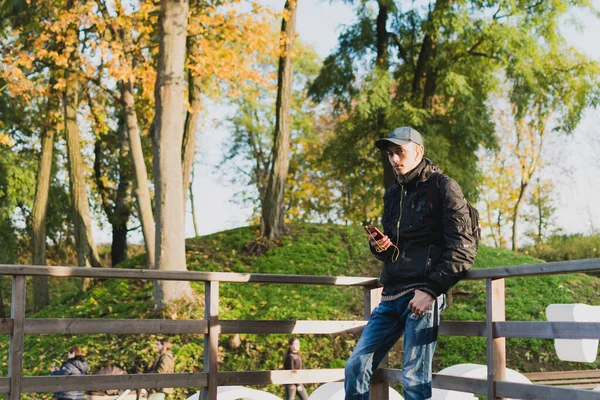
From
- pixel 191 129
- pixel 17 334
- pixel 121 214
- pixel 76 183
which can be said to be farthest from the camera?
pixel 121 214

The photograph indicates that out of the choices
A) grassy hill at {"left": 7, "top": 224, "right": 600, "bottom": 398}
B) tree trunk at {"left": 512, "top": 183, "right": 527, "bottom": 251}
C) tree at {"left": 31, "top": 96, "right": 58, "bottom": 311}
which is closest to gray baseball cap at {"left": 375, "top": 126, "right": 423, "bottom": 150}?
grassy hill at {"left": 7, "top": 224, "right": 600, "bottom": 398}

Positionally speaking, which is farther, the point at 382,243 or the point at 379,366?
the point at 379,366

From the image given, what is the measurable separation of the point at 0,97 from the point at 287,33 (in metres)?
10.1

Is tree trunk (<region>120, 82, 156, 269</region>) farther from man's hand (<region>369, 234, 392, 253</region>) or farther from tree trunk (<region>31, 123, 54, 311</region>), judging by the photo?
man's hand (<region>369, 234, 392, 253</region>)

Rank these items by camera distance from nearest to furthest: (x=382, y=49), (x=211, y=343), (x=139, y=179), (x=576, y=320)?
1. (x=576, y=320)
2. (x=211, y=343)
3. (x=139, y=179)
4. (x=382, y=49)

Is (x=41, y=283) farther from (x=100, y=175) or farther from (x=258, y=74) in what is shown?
(x=258, y=74)

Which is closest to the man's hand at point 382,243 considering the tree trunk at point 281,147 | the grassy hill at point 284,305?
the grassy hill at point 284,305

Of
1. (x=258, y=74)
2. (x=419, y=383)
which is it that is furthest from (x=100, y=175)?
(x=419, y=383)

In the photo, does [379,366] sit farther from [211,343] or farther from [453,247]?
[453,247]

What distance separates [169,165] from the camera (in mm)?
13547

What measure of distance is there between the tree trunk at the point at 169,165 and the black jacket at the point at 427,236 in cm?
887

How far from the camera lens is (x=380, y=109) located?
61.1ft

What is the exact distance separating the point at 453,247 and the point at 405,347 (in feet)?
2.18

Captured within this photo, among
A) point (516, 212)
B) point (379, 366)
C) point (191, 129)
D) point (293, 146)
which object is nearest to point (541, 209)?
point (516, 212)
